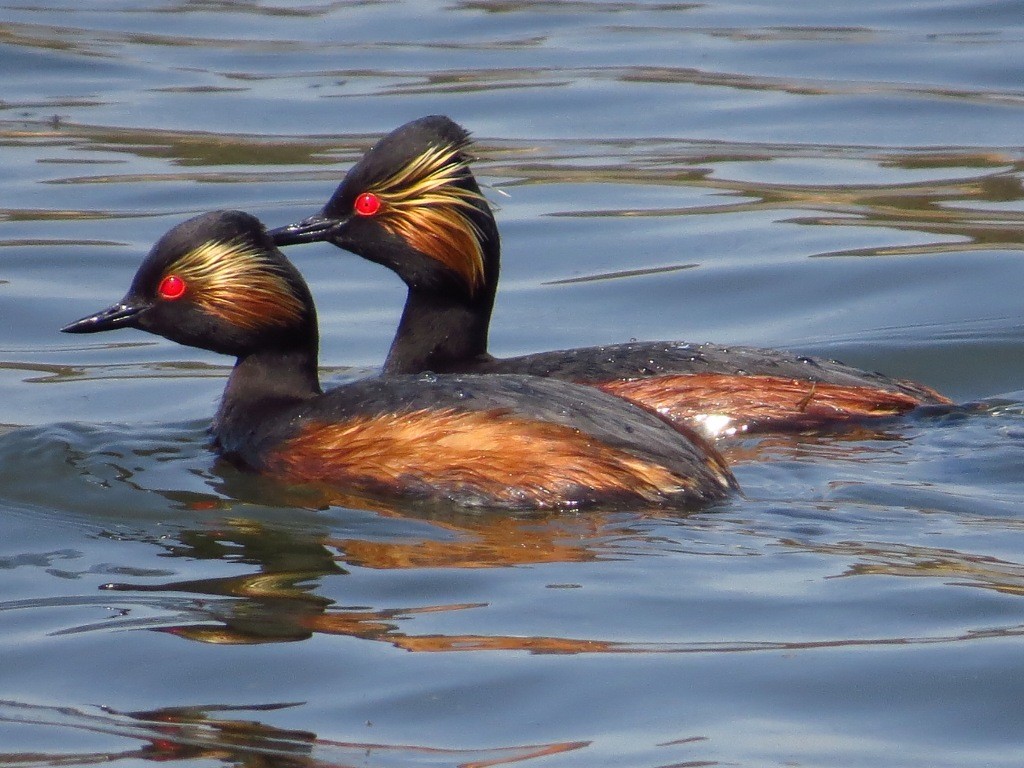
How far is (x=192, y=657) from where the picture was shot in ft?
18.0

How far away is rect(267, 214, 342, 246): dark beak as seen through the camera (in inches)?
354

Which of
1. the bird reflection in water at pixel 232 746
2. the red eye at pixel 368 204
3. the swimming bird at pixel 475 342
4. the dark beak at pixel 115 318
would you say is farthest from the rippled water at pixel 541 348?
the red eye at pixel 368 204

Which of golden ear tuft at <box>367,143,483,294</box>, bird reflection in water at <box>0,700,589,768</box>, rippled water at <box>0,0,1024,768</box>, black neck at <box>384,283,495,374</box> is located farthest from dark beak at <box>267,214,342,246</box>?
bird reflection in water at <box>0,700,589,768</box>

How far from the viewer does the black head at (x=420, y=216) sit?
28.7 feet

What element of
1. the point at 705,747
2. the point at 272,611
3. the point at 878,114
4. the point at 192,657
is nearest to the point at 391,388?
the point at 272,611

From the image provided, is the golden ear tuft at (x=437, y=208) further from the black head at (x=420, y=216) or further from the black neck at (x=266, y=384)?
the black neck at (x=266, y=384)

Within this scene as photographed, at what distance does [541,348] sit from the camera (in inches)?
415

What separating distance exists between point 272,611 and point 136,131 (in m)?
10.1

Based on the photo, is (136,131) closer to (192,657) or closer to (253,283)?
(253,283)

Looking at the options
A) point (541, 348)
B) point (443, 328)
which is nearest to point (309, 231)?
point (443, 328)

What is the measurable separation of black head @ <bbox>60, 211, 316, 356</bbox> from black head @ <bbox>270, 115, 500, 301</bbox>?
109cm

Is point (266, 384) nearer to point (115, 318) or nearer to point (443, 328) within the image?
point (115, 318)

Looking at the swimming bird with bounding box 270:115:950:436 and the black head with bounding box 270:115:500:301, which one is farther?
the black head with bounding box 270:115:500:301

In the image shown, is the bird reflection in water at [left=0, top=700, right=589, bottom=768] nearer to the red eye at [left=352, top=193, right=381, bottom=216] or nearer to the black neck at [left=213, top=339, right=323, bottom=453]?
the black neck at [left=213, top=339, right=323, bottom=453]
